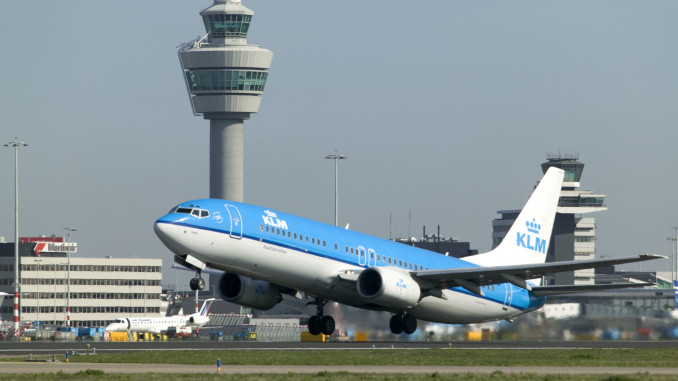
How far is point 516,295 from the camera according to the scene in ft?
222

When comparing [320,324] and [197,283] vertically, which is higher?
[197,283]

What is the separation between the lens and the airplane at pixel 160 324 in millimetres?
118500

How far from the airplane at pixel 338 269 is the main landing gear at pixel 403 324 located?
5 centimetres

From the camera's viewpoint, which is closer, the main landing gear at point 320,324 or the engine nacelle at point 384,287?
the engine nacelle at point 384,287

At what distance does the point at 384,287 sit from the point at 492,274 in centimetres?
635

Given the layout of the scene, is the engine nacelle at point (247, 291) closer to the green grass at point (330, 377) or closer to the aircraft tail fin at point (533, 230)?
the aircraft tail fin at point (533, 230)

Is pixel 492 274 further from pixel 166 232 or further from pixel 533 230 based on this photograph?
pixel 166 232

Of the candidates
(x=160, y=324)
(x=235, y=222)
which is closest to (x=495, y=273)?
(x=235, y=222)

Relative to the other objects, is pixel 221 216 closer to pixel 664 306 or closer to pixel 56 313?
pixel 664 306

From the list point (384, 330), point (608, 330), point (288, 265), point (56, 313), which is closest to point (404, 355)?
point (288, 265)

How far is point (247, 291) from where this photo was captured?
61062 mm

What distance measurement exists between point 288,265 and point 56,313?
127m

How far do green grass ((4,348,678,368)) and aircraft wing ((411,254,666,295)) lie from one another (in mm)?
4230

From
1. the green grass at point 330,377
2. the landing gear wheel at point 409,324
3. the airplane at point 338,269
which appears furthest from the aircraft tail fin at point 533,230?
the green grass at point 330,377
